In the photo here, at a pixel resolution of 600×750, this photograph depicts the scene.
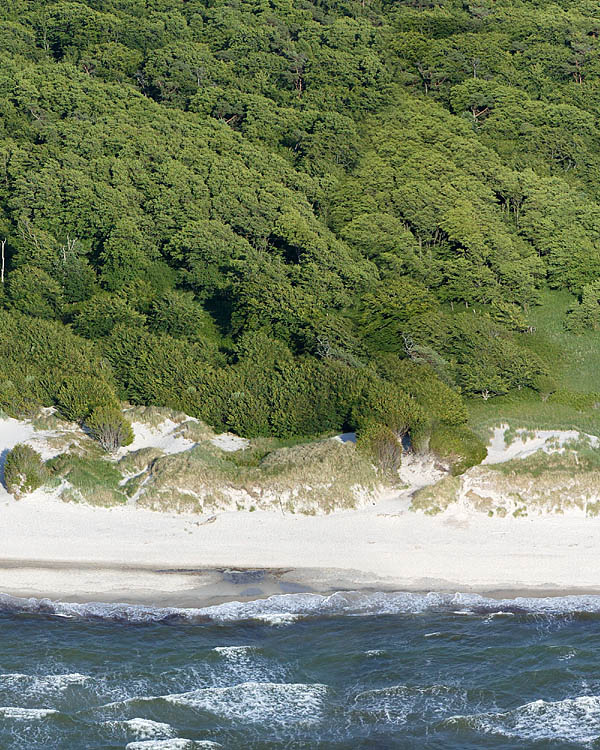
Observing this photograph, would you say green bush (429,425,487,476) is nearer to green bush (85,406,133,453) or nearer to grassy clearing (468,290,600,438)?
grassy clearing (468,290,600,438)

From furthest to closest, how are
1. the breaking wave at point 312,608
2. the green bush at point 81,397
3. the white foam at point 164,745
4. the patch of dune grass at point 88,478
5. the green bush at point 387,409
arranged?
the green bush at point 81,397 → the green bush at point 387,409 → the patch of dune grass at point 88,478 → the breaking wave at point 312,608 → the white foam at point 164,745

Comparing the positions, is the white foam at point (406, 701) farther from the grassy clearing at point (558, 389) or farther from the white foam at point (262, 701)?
the grassy clearing at point (558, 389)

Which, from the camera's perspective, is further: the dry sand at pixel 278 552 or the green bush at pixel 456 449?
the green bush at pixel 456 449

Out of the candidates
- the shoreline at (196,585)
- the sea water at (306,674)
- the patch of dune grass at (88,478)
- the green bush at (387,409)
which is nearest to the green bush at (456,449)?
the green bush at (387,409)

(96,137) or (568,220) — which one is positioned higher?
(96,137)

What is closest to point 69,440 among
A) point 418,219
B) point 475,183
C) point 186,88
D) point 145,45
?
point 418,219

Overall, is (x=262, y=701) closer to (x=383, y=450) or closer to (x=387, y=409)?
(x=383, y=450)

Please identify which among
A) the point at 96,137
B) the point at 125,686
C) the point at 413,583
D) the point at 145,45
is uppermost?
the point at 145,45

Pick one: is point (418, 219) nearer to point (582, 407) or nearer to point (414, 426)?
point (582, 407)
